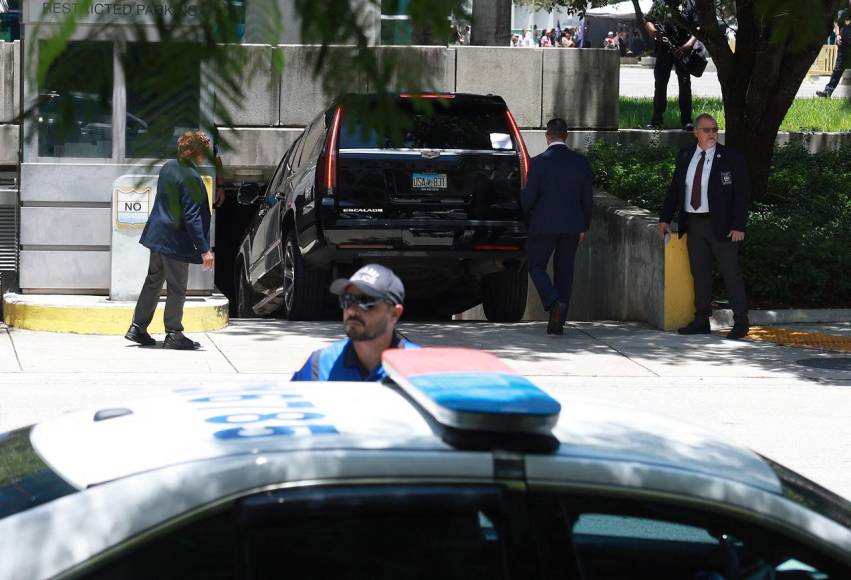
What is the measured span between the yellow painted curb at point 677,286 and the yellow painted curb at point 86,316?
4073mm

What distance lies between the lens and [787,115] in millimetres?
20969

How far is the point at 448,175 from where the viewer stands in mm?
11992

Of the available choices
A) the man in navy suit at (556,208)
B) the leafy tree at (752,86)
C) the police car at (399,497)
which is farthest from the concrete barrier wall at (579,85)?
the police car at (399,497)

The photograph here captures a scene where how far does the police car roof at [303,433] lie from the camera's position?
2.83 metres

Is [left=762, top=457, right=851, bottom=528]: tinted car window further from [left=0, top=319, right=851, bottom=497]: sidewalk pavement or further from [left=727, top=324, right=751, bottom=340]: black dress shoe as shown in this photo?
[left=727, top=324, right=751, bottom=340]: black dress shoe

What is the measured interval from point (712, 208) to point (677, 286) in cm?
100

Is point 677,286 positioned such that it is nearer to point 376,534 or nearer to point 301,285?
point 301,285

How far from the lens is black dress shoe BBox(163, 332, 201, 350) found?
1134 cm

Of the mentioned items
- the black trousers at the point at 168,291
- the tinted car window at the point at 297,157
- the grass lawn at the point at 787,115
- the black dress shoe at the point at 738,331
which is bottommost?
the black dress shoe at the point at 738,331

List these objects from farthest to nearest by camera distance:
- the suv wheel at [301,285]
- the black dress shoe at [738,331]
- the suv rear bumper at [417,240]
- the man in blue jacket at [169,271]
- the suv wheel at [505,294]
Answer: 1. the suv wheel at [505,294]
2. the suv wheel at [301,285]
3. the black dress shoe at [738,331]
4. the suv rear bumper at [417,240]
5. the man in blue jacket at [169,271]

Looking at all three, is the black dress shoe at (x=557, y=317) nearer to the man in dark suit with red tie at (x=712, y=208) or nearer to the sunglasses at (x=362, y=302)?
the man in dark suit with red tie at (x=712, y=208)

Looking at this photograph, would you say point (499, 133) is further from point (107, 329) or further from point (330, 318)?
point (107, 329)

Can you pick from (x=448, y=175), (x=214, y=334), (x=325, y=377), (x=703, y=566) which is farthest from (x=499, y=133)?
(x=703, y=566)

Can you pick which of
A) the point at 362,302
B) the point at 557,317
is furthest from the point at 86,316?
the point at 362,302
